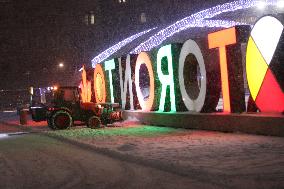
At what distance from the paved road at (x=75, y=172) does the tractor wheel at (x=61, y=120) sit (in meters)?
8.26

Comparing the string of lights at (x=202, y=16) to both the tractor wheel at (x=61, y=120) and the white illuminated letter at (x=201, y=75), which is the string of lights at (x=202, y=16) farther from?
the tractor wheel at (x=61, y=120)

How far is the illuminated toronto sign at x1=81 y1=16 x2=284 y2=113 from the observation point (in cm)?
1628

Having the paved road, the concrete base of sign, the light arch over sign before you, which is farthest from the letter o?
the paved road

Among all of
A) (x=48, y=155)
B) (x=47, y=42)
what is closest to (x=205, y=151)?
(x=48, y=155)

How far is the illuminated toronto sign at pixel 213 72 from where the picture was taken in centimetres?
1628

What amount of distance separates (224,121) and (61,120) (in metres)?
9.43

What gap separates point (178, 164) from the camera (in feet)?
35.3

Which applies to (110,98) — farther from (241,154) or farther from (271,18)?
(241,154)

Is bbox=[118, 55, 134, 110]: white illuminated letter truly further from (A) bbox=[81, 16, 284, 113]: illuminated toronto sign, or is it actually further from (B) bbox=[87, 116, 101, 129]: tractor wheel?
(B) bbox=[87, 116, 101, 129]: tractor wheel

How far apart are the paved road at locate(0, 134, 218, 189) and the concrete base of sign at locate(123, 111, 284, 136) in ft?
18.0

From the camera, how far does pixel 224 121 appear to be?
18.1 m

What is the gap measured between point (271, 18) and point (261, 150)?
5597 millimetres

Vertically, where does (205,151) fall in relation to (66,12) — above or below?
below

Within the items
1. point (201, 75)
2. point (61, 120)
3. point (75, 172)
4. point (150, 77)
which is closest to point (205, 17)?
point (150, 77)
